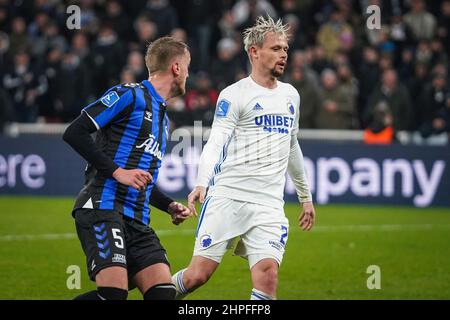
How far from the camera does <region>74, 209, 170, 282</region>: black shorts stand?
648 centimetres

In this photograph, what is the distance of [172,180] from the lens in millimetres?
18203

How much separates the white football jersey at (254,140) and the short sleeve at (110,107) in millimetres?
968

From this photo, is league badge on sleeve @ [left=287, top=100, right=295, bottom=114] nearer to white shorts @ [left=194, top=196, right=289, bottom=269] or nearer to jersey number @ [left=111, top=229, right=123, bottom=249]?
white shorts @ [left=194, top=196, right=289, bottom=269]

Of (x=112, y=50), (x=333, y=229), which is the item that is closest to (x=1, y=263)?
(x=333, y=229)

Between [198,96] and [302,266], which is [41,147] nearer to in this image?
[198,96]

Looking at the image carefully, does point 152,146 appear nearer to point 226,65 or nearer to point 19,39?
point 226,65

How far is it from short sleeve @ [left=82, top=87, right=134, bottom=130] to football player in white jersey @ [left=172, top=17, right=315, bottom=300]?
0.88m

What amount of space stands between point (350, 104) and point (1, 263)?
9594mm

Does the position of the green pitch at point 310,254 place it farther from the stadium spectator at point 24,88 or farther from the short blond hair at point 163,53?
the short blond hair at point 163,53

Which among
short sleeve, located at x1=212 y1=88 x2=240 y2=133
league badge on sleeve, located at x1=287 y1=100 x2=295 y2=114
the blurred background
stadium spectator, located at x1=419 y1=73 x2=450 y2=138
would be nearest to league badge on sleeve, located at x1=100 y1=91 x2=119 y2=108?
short sleeve, located at x1=212 y1=88 x2=240 y2=133

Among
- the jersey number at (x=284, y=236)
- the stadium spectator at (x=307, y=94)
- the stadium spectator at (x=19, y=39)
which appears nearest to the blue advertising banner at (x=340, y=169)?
the stadium spectator at (x=307, y=94)

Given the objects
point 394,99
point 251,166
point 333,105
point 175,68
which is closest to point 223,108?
point 251,166

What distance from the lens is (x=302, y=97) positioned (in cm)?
1898

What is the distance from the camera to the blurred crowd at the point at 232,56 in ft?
62.2
